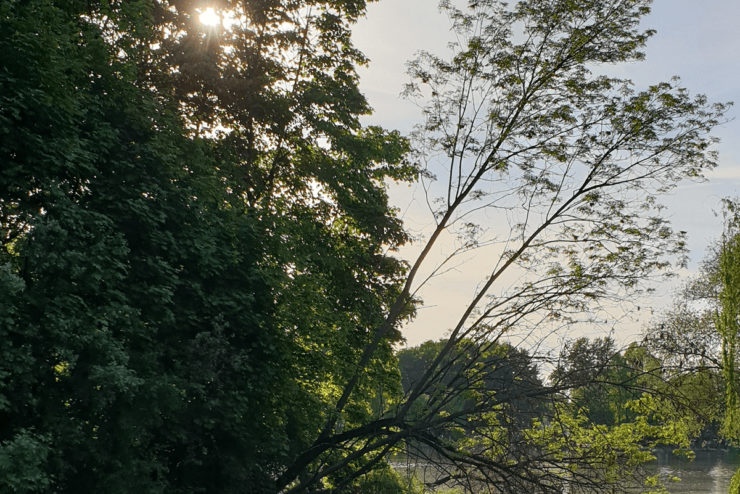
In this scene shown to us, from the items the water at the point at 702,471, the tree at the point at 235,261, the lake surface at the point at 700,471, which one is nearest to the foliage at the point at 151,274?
the tree at the point at 235,261

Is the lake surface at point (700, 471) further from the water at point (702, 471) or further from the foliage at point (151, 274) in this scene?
the foliage at point (151, 274)

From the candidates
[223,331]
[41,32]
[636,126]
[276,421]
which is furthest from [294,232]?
[636,126]

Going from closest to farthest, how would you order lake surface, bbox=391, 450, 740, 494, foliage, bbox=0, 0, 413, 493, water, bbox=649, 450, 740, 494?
foliage, bbox=0, 0, 413, 493
lake surface, bbox=391, 450, 740, 494
water, bbox=649, 450, 740, 494

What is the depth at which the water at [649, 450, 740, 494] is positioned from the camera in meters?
28.7

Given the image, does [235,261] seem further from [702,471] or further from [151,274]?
A: [702,471]

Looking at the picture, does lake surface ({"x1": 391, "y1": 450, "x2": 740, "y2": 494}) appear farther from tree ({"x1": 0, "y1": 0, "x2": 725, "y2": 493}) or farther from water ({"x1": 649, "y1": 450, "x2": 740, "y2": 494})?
tree ({"x1": 0, "y1": 0, "x2": 725, "y2": 493})

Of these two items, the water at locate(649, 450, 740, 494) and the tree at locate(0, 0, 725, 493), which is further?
the water at locate(649, 450, 740, 494)

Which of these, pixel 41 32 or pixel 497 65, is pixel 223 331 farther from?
pixel 497 65

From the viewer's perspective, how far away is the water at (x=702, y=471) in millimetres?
28734

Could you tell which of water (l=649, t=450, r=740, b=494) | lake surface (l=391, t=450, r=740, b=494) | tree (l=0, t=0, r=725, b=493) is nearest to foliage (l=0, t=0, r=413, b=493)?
tree (l=0, t=0, r=725, b=493)

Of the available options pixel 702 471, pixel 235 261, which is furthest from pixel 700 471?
pixel 235 261

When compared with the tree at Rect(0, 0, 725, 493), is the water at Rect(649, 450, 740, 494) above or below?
below

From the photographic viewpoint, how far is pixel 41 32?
8.41m

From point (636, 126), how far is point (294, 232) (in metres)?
6.48
